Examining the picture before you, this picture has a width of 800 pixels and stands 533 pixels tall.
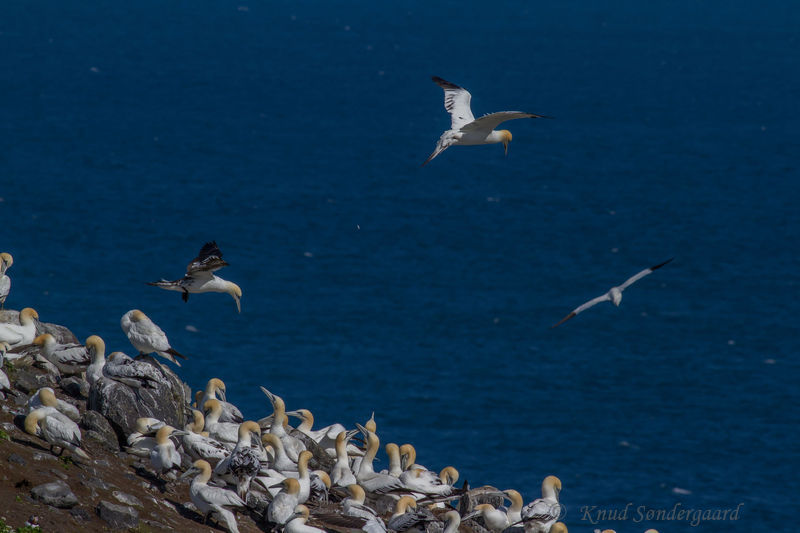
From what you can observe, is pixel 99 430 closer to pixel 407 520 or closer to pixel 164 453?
pixel 164 453

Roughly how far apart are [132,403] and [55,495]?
3900 millimetres

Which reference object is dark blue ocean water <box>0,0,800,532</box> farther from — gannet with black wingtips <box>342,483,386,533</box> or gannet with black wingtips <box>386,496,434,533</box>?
gannet with black wingtips <box>386,496,434,533</box>

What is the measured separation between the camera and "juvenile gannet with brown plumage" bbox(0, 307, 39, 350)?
22.0 metres

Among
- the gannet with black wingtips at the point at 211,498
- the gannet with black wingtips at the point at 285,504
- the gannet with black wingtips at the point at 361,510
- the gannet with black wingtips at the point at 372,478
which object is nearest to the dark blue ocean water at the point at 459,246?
the gannet with black wingtips at the point at 372,478

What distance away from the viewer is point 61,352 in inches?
882

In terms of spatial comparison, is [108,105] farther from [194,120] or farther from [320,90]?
[320,90]

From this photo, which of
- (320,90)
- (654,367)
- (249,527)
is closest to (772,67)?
(320,90)

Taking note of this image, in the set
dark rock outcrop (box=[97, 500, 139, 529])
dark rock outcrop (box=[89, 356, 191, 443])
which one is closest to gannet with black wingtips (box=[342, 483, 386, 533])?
dark rock outcrop (box=[89, 356, 191, 443])

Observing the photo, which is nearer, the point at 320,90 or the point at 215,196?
the point at 215,196

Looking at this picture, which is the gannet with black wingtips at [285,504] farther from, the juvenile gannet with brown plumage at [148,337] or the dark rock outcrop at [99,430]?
the juvenile gannet with brown plumage at [148,337]

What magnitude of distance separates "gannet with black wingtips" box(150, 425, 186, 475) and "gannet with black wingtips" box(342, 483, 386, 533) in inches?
117

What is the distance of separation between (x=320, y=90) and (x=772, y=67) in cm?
6916

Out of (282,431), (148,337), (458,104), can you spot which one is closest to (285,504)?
(282,431)

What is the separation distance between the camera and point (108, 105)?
131 meters
